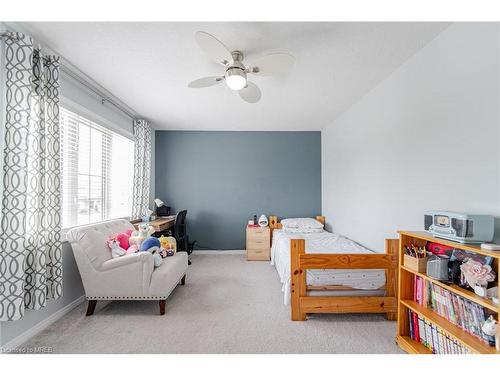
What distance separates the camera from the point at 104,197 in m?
3.13

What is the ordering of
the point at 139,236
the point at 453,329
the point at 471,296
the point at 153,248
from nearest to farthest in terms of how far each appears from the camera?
the point at 471,296 → the point at 453,329 → the point at 153,248 → the point at 139,236

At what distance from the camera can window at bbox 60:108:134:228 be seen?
2.46m

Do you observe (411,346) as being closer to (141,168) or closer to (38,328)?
(38,328)

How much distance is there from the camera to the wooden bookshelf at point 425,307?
1.23 meters

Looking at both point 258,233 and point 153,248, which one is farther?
point 258,233

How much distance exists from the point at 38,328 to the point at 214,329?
4.87 ft

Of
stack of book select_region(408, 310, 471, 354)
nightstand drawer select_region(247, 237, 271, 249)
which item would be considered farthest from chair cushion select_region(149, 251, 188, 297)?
stack of book select_region(408, 310, 471, 354)

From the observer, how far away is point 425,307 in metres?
1.66

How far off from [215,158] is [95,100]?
2132 millimetres

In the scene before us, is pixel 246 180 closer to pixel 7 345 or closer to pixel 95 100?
pixel 95 100

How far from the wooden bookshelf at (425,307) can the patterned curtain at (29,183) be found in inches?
113

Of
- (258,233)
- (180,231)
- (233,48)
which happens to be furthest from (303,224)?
(233,48)

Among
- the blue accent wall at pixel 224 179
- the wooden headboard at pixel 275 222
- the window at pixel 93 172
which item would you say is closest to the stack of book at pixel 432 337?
the wooden headboard at pixel 275 222

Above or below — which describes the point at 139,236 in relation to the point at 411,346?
Answer: above
